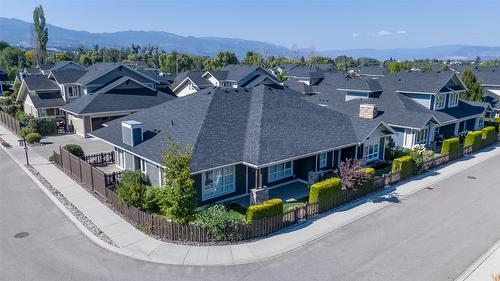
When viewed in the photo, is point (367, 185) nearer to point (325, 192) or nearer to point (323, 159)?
point (323, 159)

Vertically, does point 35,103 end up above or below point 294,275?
above

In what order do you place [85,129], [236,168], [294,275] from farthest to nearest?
[85,129]
[236,168]
[294,275]

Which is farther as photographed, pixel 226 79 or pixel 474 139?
pixel 226 79

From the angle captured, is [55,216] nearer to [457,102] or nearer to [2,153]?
[2,153]

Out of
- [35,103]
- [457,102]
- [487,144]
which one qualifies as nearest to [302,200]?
[487,144]

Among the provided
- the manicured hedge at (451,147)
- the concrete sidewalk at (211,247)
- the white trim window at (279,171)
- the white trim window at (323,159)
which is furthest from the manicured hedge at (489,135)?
the white trim window at (279,171)

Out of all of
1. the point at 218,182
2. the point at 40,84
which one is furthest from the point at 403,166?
the point at 40,84

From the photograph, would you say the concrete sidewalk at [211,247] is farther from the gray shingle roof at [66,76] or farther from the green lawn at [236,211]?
the gray shingle roof at [66,76]
